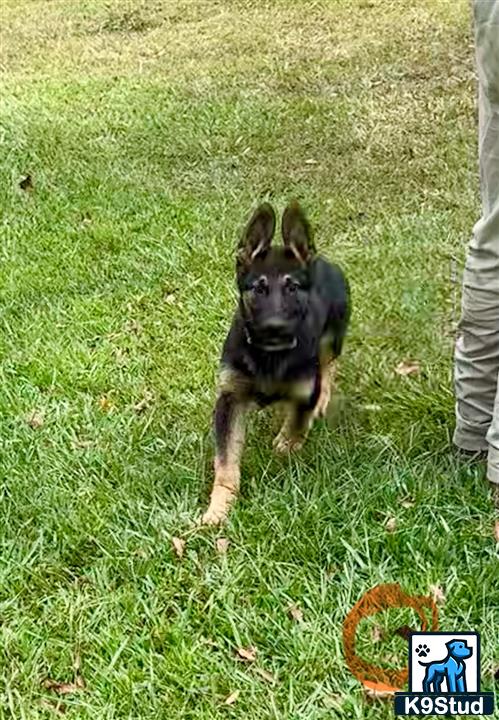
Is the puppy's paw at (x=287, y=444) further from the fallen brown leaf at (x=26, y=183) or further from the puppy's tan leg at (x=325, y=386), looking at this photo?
the fallen brown leaf at (x=26, y=183)

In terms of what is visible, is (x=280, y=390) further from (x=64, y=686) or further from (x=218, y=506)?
(x=64, y=686)

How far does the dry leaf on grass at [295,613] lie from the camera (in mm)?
2670

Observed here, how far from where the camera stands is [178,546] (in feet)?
9.85

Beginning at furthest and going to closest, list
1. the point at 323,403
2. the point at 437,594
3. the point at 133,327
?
the point at 133,327
the point at 323,403
the point at 437,594

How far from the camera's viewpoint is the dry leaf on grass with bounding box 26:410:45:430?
12.4 feet

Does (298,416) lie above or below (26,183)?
above

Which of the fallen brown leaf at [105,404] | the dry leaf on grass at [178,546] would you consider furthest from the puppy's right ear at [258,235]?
the fallen brown leaf at [105,404]

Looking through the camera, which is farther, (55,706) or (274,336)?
(274,336)

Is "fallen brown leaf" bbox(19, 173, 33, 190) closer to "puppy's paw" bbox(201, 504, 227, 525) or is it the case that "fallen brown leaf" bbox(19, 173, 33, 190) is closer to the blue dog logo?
"puppy's paw" bbox(201, 504, 227, 525)

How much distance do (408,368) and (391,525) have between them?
1098mm

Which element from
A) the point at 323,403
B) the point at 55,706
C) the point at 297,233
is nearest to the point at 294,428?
the point at 323,403

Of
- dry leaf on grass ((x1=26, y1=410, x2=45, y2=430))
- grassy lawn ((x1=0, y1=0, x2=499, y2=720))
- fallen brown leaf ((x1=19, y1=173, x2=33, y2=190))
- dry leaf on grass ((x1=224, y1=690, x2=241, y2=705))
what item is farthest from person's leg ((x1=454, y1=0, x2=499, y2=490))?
fallen brown leaf ((x1=19, y1=173, x2=33, y2=190))

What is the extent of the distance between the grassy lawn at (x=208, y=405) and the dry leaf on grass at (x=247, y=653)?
1 centimetres

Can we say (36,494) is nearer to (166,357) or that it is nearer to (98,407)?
(98,407)
